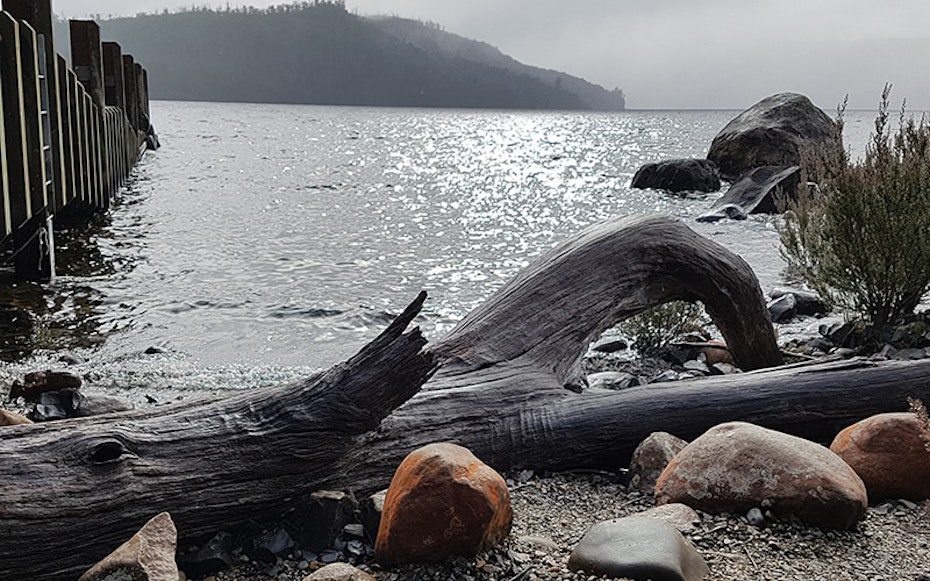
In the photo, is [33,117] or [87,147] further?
[87,147]

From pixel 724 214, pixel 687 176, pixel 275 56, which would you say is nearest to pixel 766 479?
pixel 724 214

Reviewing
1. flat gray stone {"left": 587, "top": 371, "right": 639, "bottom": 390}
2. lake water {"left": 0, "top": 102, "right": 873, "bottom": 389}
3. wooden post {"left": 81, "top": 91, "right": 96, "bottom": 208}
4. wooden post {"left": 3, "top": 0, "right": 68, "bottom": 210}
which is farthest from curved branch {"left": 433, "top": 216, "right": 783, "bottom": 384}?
wooden post {"left": 81, "top": 91, "right": 96, "bottom": 208}

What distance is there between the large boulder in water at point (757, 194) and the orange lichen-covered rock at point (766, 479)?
15.7m

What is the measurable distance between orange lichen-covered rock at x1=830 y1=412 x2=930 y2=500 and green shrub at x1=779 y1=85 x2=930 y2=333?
3.19 meters

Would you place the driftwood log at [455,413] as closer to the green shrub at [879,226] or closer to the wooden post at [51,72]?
the green shrub at [879,226]

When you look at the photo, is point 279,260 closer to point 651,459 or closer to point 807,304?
point 807,304

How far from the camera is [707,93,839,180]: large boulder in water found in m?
26.0

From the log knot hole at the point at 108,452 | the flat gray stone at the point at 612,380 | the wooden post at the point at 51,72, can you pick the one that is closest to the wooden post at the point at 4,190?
the wooden post at the point at 51,72

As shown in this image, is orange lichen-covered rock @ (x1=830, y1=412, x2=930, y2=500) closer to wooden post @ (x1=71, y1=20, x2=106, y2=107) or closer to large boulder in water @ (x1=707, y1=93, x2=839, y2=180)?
wooden post @ (x1=71, y1=20, x2=106, y2=107)

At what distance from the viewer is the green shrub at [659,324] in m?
7.34

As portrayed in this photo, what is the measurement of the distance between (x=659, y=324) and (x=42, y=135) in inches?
239

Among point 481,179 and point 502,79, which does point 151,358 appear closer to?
point 481,179

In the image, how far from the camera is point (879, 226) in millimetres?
6602

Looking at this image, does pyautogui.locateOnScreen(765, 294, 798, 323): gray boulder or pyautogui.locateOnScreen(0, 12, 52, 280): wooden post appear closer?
pyautogui.locateOnScreen(0, 12, 52, 280): wooden post
